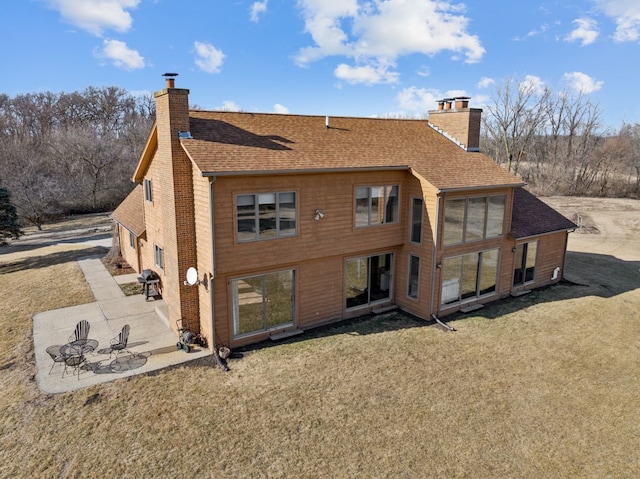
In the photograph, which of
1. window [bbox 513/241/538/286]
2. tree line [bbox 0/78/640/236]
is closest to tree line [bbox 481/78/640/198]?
tree line [bbox 0/78/640/236]

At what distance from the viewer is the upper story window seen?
14.5 meters

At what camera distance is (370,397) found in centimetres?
1005

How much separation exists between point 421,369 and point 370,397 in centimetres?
202

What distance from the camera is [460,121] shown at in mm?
18031

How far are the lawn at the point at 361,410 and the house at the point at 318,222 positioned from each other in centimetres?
142

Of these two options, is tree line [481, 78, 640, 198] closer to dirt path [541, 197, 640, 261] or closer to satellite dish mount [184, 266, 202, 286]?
dirt path [541, 197, 640, 261]

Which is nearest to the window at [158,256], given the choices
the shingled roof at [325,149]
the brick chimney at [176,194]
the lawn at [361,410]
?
the brick chimney at [176,194]

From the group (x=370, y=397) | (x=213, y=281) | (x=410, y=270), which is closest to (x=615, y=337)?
(x=410, y=270)

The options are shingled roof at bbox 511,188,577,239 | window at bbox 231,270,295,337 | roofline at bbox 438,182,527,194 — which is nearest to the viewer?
window at bbox 231,270,295,337

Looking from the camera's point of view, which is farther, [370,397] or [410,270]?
[410,270]

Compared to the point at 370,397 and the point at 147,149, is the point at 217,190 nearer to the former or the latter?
the point at 147,149

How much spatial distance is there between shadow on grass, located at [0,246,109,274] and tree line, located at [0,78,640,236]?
15.8 meters

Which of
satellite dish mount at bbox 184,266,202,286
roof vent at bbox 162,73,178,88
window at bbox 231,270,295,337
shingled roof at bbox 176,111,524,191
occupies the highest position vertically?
roof vent at bbox 162,73,178,88

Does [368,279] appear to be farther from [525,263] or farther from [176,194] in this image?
[525,263]
